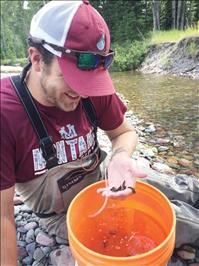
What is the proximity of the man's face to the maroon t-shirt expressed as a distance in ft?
0.24

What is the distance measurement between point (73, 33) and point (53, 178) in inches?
27.8

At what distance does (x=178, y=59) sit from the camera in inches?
391

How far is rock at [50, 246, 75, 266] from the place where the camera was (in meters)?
1.78

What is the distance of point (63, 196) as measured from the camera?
69.2 inches

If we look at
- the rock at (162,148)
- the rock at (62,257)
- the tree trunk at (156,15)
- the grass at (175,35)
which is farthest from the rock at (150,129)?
the tree trunk at (156,15)

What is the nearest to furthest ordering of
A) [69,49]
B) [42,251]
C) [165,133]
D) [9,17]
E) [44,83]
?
[69,49] < [44,83] < [42,251] < [165,133] < [9,17]

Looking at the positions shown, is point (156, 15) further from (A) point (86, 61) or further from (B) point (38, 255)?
(A) point (86, 61)

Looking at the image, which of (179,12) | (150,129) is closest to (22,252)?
(150,129)

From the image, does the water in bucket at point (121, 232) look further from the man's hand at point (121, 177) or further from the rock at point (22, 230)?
the rock at point (22, 230)

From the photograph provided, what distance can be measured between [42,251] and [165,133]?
2.37 metres

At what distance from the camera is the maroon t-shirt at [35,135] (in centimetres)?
138

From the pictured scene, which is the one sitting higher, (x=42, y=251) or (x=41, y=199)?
(x=41, y=199)

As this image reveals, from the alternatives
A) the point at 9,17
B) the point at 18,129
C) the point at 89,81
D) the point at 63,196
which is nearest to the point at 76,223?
the point at 63,196

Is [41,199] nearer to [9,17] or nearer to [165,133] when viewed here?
[165,133]
